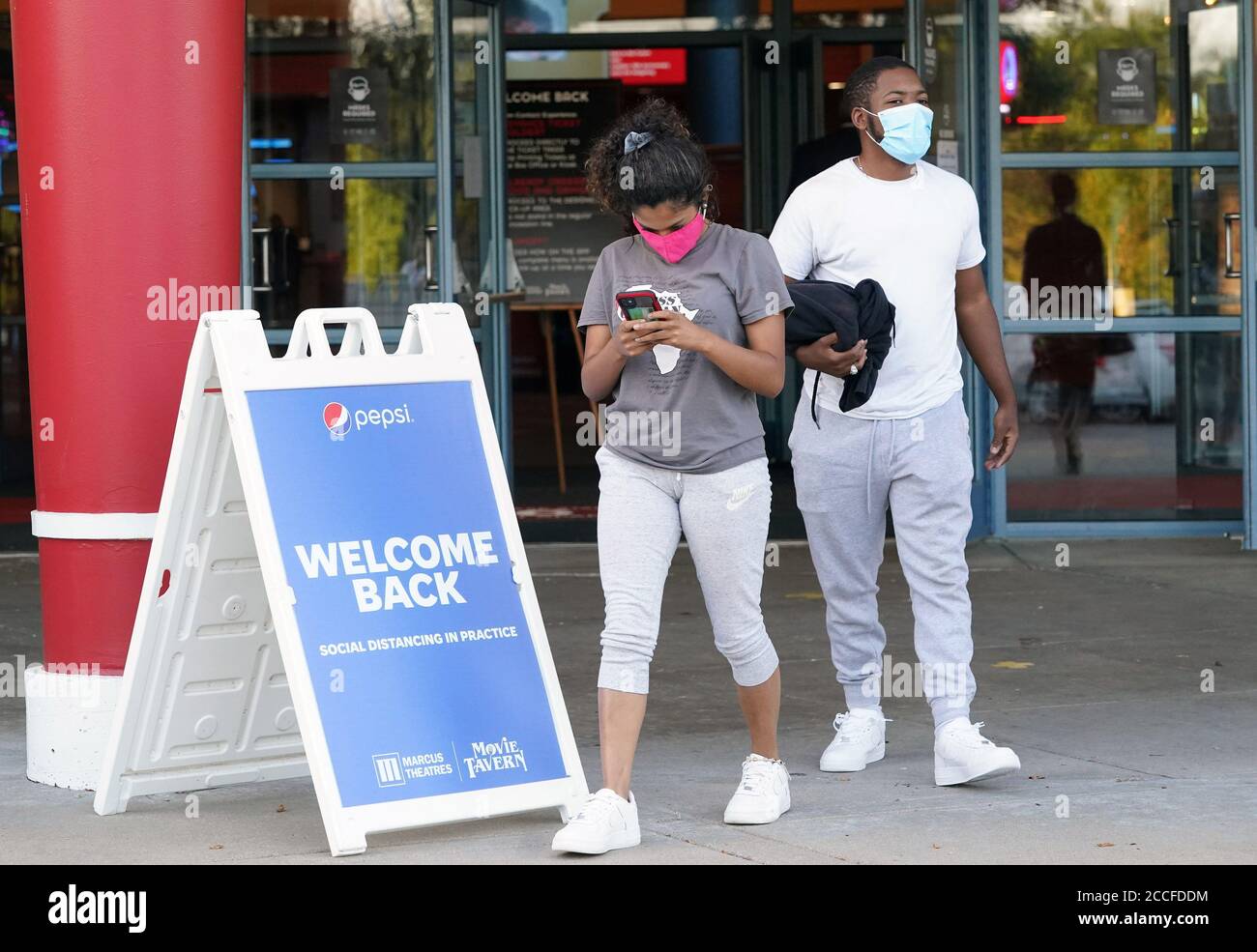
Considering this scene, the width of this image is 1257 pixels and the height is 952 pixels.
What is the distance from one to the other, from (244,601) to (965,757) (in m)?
1.88

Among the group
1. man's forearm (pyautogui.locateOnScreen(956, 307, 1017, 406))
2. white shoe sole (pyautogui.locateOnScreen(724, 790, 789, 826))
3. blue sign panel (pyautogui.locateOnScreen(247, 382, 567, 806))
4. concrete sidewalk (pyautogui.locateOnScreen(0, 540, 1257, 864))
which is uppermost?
man's forearm (pyautogui.locateOnScreen(956, 307, 1017, 406))

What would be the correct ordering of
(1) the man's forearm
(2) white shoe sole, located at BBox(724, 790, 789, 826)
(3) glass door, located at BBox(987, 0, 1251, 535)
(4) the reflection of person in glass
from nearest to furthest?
(2) white shoe sole, located at BBox(724, 790, 789, 826), (1) the man's forearm, (3) glass door, located at BBox(987, 0, 1251, 535), (4) the reflection of person in glass

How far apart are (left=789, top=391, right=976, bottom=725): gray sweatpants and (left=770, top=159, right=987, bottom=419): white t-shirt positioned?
76mm

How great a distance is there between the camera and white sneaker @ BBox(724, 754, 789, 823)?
4.63m

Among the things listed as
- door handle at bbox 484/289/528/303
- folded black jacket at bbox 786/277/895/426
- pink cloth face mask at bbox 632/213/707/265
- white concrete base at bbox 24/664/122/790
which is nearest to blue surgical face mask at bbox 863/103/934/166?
folded black jacket at bbox 786/277/895/426

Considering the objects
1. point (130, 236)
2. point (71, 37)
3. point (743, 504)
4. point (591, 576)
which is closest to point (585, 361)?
point (743, 504)

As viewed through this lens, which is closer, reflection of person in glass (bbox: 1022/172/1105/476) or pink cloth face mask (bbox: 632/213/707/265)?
pink cloth face mask (bbox: 632/213/707/265)

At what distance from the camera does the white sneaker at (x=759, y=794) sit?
463 cm

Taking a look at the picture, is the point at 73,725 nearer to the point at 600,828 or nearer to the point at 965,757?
the point at 600,828

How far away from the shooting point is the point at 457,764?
457 cm

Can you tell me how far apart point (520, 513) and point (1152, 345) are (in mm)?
3483

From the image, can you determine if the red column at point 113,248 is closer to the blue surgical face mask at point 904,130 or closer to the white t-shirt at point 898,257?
the white t-shirt at point 898,257

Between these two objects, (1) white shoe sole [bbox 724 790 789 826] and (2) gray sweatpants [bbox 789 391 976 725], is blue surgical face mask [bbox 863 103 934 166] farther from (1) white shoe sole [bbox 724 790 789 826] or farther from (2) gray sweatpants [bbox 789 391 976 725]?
(1) white shoe sole [bbox 724 790 789 826]

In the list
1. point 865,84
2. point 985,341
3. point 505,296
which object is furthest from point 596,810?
point 505,296
